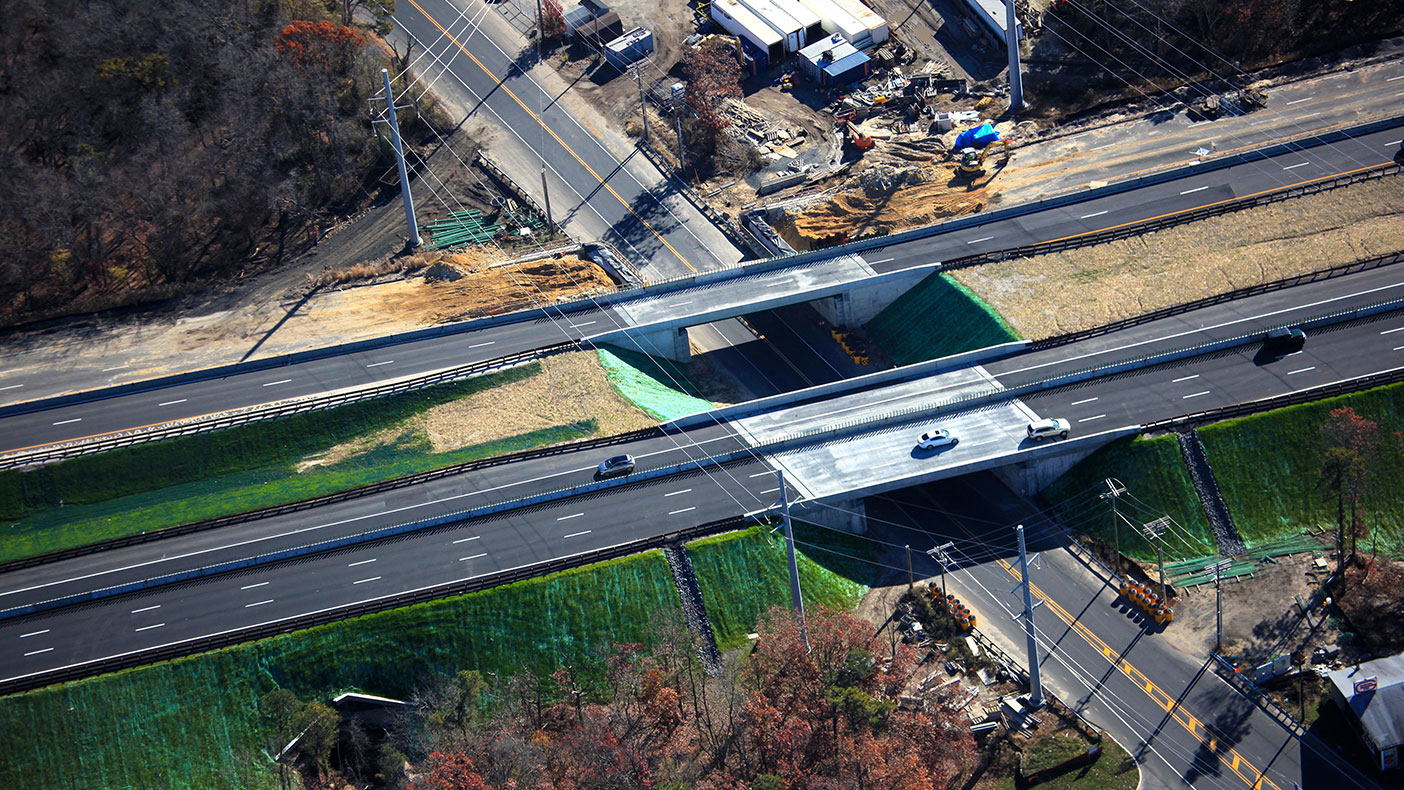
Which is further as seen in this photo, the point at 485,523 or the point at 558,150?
the point at 558,150

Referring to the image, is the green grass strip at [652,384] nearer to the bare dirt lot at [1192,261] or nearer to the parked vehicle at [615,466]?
the parked vehicle at [615,466]

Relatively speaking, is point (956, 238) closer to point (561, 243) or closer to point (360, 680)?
point (561, 243)

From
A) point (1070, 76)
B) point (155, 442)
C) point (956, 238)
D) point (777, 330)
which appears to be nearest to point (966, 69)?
point (1070, 76)

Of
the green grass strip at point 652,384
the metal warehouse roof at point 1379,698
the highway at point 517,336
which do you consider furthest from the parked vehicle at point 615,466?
the metal warehouse roof at point 1379,698

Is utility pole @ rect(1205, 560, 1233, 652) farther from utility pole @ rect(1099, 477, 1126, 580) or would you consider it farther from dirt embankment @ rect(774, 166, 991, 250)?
dirt embankment @ rect(774, 166, 991, 250)

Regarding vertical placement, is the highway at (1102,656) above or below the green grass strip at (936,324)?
below

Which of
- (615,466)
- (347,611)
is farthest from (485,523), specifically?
(347,611)

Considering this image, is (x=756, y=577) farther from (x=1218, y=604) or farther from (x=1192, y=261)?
(x=1192, y=261)
